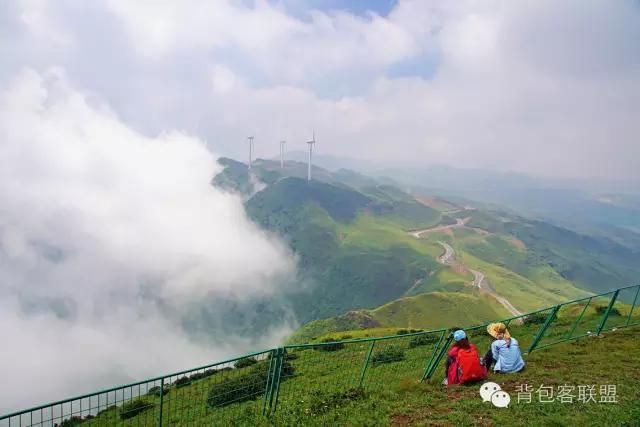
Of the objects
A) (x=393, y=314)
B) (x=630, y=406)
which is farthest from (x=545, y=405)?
(x=393, y=314)

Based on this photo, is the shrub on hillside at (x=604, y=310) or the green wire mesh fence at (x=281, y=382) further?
the shrub on hillside at (x=604, y=310)

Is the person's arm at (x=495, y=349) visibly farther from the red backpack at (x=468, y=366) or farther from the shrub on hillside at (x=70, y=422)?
the shrub on hillside at (x=70, y=422)

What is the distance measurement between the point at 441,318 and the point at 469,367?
164 m

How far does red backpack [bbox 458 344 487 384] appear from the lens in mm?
15039

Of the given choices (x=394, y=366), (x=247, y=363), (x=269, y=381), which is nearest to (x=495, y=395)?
(x=394, y=366)

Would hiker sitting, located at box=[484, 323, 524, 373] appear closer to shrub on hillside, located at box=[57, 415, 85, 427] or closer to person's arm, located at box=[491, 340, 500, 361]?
person's arm, located at box=[491, 340, 500, 361]

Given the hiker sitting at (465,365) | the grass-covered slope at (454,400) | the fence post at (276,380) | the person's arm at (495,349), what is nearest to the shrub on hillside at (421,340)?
the grass-covered slope at (454,400)

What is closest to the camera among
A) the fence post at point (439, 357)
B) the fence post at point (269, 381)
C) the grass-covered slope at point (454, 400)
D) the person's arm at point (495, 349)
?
the grass-covered slope at point (454, 400)

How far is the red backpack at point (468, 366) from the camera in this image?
15.0 metres

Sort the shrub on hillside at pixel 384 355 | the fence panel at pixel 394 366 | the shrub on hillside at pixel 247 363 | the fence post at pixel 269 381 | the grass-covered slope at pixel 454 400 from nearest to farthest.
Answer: the grass-covered slope at pixel 454 400, the fence post at pixel 269 381, the fence panel at pixel 394 366, the shrub on hillside at pixel 247 363, the shrub on hillside at pixel 384 355

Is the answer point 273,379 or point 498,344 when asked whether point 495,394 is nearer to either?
point 498,344

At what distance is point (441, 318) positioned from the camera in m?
169

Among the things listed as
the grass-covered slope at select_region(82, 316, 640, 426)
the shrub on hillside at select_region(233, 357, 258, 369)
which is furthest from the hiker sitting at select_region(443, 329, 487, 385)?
the shrub on hillside at select_region(233, 357, 258, 369)

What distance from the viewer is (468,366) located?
15.1 metres
